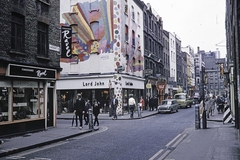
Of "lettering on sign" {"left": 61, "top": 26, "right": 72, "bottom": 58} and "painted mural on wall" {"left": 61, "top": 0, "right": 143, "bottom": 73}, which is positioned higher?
"painted mural on wall" {"left": 61, "top": 0, "right": 143, "bottom": 73}

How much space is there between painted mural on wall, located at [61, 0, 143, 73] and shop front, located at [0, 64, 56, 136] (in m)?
11.9

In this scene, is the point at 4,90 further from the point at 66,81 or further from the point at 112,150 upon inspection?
the point at 66,81

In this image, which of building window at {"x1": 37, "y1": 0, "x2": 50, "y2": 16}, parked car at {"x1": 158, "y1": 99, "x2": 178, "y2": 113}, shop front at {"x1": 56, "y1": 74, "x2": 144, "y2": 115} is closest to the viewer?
building window at {"x1": 37, "y1": 0, "x2": 50, "y2": 16}

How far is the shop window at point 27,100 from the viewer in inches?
548

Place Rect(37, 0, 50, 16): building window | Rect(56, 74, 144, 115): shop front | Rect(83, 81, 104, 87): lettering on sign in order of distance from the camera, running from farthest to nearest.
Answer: Rect(83, 81, 104, 87): lettering on sign → Rect(56, 74, 144, 115): shop front → Rect(37, 0, 50, 16): building window

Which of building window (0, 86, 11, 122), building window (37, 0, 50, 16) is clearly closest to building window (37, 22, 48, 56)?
building window (37, 0, 50, 16)

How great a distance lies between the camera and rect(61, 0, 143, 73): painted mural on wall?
2788 cm

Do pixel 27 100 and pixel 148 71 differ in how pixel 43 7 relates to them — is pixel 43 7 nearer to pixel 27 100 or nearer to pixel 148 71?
pixel 27 100

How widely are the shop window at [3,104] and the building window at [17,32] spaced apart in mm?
2159

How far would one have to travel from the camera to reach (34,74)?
48.0ft

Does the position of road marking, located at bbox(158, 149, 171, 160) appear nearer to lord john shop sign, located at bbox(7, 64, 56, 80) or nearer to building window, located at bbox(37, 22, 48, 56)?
lord john shop sign, located at bbox(7, 64, 56, 80)

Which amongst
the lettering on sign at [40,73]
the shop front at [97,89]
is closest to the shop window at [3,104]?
the lettering on sign at [40,73]

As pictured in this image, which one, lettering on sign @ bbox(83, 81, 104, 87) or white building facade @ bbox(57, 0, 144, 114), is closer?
white building facade @ bbox(57, 0, 144, 114)

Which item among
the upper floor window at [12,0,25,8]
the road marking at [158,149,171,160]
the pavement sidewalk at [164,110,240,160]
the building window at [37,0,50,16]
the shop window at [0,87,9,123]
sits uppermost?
the building window at [37,0,50,16]
